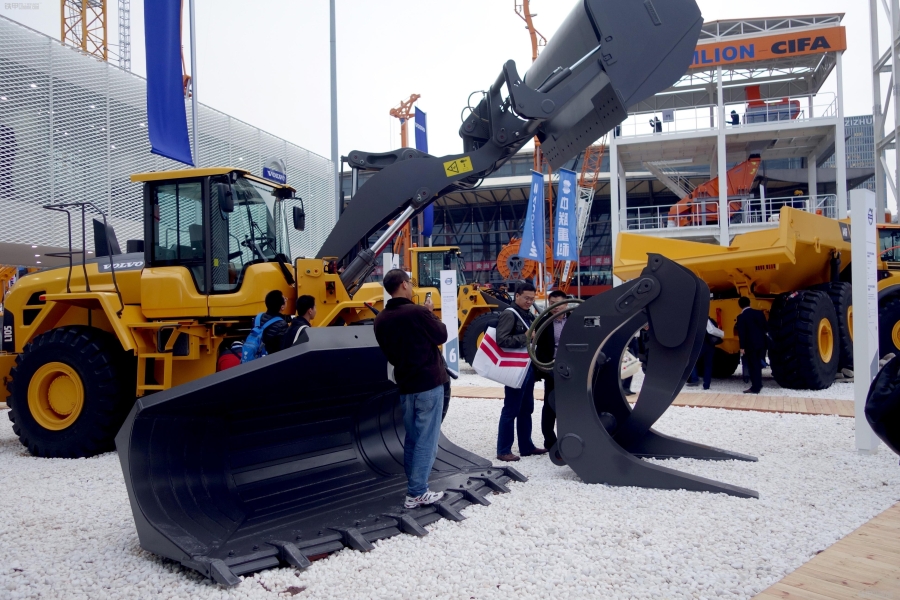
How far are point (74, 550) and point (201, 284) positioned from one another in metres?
3.47

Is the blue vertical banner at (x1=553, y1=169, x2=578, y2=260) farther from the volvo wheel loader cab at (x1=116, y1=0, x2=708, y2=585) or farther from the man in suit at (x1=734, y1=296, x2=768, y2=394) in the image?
the volvo wheel loader cab at (x1=116, y1=0, x2=708, y2=585)

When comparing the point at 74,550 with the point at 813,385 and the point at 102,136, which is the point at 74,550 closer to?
the point at 813,385

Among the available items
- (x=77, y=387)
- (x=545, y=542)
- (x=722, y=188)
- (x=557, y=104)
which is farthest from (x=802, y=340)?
(x=722, y=188)

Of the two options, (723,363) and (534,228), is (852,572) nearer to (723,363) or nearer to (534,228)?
(723,363)

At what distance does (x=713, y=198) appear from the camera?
2383 centimetres

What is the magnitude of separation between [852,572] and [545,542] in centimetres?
150

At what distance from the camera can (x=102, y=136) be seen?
16844 mm

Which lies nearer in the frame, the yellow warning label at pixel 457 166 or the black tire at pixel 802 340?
the yellow warning label at pixel 457 166

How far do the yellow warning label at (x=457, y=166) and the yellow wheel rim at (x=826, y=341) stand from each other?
233 inches

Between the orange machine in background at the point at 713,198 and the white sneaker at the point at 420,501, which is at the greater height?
the orange machine in background at the point at 713,198

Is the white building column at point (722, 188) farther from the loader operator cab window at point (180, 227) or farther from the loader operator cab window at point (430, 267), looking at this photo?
the loader operator cab window at point (180, 227)

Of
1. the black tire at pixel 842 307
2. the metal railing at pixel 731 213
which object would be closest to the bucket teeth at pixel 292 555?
the black tire at pixel 842 307

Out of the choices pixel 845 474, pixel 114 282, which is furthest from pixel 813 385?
pixel 114 282

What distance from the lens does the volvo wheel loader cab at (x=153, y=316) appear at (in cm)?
669
